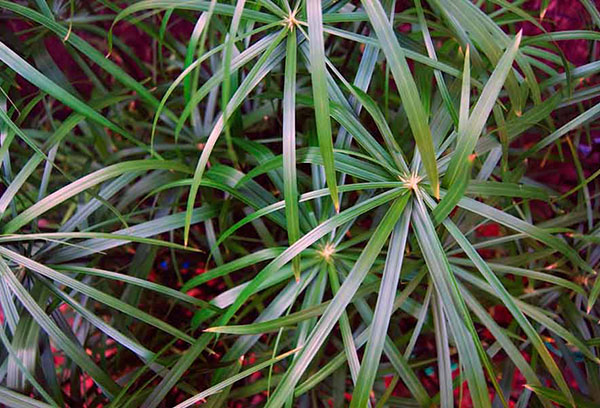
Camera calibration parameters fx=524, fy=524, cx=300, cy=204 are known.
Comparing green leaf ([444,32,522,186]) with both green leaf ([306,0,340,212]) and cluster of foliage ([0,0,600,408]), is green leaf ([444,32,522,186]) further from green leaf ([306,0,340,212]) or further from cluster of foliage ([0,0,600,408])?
green leaf ([306,0,340,212])

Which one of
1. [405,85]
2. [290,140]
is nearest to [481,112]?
[405,85]

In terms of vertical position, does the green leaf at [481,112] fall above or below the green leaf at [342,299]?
above

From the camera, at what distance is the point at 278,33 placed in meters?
0.60

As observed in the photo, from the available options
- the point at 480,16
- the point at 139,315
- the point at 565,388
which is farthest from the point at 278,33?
the point at 565,388

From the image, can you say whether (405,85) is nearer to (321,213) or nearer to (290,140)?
(290,140)

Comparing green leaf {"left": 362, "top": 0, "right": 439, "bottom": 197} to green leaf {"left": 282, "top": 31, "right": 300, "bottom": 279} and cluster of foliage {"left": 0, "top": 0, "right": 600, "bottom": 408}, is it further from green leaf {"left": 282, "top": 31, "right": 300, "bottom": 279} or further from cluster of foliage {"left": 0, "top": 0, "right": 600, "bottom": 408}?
green leaf {"left": 282, "top": 31, "right": 300, "bottom": 279}

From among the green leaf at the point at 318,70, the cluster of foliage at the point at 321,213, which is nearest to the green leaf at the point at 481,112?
the cluster of foliage at the point at 321,213

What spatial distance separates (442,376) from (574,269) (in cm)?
34

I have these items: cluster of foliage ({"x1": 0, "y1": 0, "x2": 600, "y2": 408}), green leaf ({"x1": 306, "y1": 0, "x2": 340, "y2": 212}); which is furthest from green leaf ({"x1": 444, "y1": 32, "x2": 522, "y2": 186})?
green leaf ({"x1": 306, "y1": 0, "x2": 340, "y2": 212})

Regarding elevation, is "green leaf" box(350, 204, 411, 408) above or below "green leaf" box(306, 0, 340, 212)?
below

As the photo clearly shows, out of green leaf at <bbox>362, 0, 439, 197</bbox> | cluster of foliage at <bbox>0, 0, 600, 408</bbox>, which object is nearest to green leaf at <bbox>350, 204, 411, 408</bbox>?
cluster of foliage at <bbox>0, 0, 600, 408</bbox>

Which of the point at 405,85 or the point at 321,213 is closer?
the point at 405,85

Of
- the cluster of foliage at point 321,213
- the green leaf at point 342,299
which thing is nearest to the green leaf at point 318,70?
the cluster of foliage at point 321,213

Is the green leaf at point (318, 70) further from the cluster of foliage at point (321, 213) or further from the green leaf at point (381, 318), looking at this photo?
the green leaf at point (381, 318)
